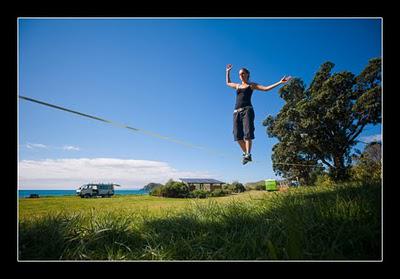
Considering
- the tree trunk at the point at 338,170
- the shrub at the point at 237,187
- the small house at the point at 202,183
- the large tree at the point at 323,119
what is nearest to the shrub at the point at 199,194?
the small house at the point at 202,183

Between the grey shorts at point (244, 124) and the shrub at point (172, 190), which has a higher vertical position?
the grey shorts at point (244, 124)

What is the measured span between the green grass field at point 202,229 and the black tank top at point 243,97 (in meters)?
1.14

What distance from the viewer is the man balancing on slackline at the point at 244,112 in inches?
97.7

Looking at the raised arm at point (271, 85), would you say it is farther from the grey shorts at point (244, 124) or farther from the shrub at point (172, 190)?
the shrub at point (172, 190)

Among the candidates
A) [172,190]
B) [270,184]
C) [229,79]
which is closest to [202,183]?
[172,190]

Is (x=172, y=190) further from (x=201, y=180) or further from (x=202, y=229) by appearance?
(x=202, y=229)

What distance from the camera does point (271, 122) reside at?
2584 mm

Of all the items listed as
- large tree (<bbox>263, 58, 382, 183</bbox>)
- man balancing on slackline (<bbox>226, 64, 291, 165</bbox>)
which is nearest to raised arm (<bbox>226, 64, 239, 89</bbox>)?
man balancing on slackline (<bbox>226, 64, 291, 165</bbox>)

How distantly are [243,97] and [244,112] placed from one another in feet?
0.56

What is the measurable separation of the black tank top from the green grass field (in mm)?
1138

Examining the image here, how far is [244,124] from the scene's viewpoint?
98.1 inches

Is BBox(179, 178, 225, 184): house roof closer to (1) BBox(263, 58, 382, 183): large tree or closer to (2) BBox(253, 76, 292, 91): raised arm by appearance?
(1) BBox(263, 58, 382, 183): large tree
